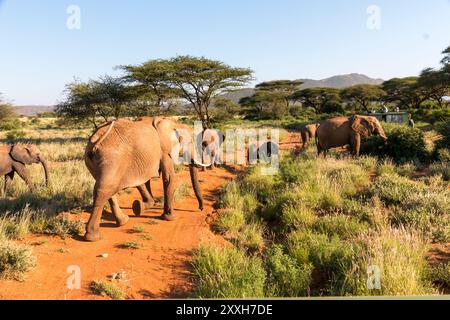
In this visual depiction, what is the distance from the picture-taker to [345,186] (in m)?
7.71

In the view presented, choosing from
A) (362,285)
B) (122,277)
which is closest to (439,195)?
(362,285)

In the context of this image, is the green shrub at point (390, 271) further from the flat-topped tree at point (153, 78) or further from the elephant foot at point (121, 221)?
the flat-topped tree at point (153, 78)

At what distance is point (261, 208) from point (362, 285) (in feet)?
13.0

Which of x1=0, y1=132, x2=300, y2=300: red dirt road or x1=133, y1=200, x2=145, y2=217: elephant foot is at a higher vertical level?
x1=133, y1=200, x2=145, y2=217: elephant foot

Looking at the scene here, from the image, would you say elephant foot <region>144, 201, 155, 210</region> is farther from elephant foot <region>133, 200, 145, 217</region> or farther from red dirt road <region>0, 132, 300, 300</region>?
elephant foot <region>133, 200, 145, 217</region>

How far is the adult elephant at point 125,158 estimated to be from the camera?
504 cm

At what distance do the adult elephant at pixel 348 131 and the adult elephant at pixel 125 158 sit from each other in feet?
26.4

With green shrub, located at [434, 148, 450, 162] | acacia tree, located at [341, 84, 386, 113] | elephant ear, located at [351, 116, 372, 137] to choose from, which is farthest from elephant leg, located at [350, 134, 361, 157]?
acacia tree, located at [341, 84, 386, 113]

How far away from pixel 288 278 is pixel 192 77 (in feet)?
69.6

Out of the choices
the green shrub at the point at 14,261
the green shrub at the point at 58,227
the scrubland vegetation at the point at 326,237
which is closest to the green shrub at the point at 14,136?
the green shrub at the point at 58,227

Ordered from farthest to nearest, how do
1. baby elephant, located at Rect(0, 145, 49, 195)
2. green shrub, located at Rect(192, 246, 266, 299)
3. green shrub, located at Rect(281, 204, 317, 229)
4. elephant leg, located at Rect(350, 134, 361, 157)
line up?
1. elephant leg, located at Rect(350, 134, 361, 157)
2. baby elephant, located at Rect(0, 145, 49, 195)
3. green shrub, located at Rect(281, 204, 317, 229)
4. green shrub, located at Rect(192, 246, 266, 299)

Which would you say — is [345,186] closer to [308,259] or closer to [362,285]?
[308,259]

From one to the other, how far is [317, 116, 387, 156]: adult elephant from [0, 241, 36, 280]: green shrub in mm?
10941

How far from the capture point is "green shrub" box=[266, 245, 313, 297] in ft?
12.1
